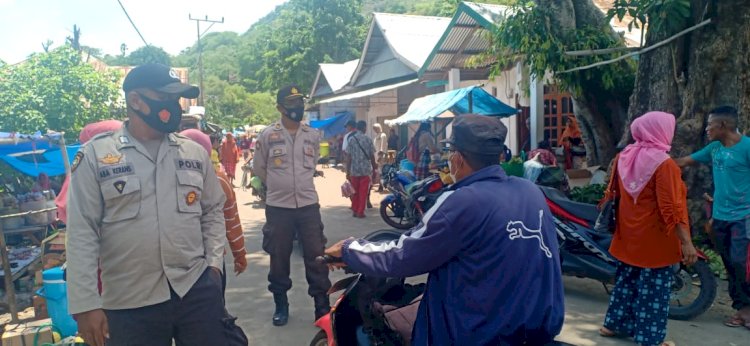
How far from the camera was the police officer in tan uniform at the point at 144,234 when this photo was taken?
2.30 m

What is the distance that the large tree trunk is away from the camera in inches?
235

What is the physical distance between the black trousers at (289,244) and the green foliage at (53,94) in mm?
7363

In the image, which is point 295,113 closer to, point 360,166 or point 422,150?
point 360,166

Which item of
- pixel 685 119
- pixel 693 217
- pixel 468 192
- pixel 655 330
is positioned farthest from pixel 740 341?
pixel 468 192

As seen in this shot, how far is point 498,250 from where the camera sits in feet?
6.48

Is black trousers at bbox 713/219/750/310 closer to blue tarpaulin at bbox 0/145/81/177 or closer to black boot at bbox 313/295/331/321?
black boot at bbox 313/295/331/321

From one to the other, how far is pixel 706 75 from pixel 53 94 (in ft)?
34.3

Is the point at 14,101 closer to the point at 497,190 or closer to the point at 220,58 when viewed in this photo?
the point at 497,190

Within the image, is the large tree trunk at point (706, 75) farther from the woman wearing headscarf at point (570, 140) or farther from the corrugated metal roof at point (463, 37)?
the woman wearing headscarf at point (570, 140)

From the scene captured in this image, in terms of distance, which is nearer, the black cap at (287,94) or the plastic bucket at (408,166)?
the black cap at (287,94)

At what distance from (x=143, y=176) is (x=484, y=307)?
153cm

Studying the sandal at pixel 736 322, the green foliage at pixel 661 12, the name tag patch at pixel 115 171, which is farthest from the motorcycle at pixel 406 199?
the name tag patch at pixel 115 171

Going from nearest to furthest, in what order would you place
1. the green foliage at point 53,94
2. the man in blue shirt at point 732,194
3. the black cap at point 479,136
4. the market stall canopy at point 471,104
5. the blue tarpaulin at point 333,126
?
the black cap at point 479,136 < the man in blue shirt at point 732,194 < the green foliage at point 53,94 < the market stall canopy at point 471,104 < the blue tarpaulin at point 333,126

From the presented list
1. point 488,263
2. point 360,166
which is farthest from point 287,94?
point 360,166
